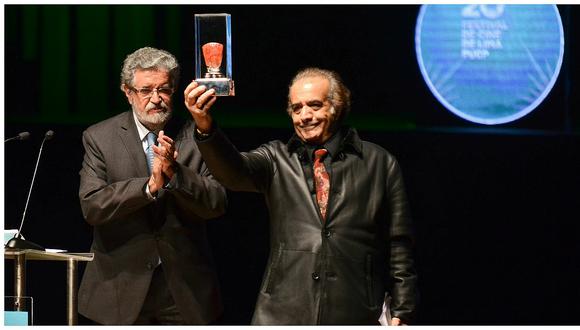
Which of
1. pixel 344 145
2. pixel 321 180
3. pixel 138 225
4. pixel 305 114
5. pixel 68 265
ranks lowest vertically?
pixel 68 265

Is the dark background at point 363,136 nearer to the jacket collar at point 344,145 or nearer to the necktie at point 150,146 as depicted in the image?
the necktie at point 150,146

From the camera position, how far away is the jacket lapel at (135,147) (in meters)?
4.13

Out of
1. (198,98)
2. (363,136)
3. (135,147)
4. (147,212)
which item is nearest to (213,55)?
(198,98)

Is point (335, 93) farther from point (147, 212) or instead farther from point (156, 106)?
point (147, 212)

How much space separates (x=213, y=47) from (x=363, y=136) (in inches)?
69.8

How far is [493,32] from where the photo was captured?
18.1 ft

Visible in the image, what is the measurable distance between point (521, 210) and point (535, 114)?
47cm

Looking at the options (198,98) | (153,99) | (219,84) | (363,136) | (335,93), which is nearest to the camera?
(198,98)

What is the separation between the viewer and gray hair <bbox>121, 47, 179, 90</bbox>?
410 cm

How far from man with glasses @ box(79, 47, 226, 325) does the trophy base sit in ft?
1.17

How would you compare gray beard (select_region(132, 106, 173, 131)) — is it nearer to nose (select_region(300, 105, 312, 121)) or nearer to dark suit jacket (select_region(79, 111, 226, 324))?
dark suit jacket (select_region(79, 111, 226, 324))

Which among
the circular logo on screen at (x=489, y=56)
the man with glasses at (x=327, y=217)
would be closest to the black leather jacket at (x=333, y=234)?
the man with glasses at (x=327, y=217)

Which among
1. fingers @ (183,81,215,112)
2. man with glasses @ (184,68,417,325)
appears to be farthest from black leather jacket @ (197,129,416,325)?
fingers @ (183,81,215,112)

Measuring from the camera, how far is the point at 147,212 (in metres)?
4.10
